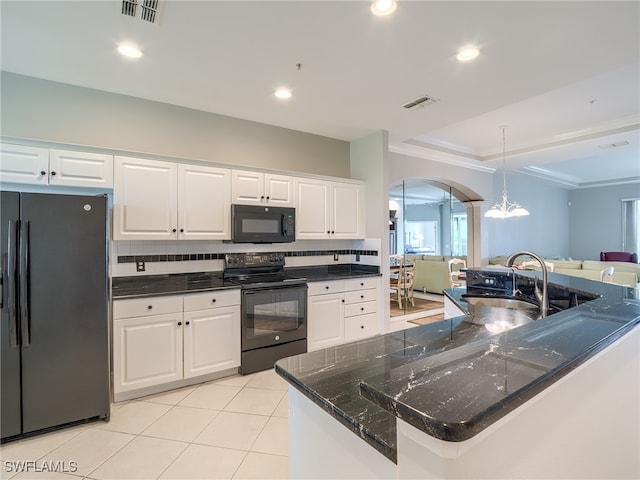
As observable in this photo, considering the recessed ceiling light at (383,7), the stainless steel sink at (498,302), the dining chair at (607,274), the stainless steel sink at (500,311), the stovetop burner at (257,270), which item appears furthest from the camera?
the dining chair at (607,274)

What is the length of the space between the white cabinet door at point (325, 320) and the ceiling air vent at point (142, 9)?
2.66 meters

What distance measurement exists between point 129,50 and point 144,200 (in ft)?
3.75

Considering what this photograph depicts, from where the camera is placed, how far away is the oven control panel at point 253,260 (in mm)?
3465

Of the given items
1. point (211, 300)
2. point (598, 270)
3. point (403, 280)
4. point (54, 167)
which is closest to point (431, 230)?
point (403, 280)

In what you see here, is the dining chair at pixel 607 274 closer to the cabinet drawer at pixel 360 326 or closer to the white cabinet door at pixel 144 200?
the cabinet drawer at pixel 360 326

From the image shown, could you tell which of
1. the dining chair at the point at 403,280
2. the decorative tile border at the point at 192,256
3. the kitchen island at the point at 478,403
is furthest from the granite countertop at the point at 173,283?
the dining chair at the point at 403,280

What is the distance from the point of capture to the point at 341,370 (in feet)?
3.68

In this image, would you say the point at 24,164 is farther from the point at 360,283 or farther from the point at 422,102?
the point at 422,102

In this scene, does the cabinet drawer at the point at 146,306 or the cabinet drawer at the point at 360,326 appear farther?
the cabinet drawer at the point at 360,326

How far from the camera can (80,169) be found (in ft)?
8.42

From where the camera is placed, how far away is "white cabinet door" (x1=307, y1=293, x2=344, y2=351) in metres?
3.49

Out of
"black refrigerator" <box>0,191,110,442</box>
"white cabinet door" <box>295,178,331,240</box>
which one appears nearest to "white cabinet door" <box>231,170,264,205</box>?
"white cabinet door" <box>295,178,331,240</box>

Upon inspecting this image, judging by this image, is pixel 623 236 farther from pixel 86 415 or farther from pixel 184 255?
pixel 86 415

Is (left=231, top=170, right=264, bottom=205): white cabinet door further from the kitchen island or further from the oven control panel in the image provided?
the kitchen island
